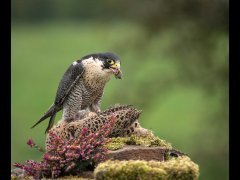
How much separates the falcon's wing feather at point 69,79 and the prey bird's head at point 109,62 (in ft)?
1.10

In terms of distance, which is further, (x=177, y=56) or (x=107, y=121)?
(x=177, y=56)

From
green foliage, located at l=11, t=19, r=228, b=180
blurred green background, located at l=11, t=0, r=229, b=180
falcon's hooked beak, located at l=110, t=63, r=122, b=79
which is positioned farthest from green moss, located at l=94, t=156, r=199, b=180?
blurred green background, located at l=11, t=0, r=229, b=180

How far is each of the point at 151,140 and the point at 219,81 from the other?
8756 mm

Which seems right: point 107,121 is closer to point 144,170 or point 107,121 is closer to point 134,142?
point 134,142

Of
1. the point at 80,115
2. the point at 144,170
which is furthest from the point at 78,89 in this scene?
the point at 144,170

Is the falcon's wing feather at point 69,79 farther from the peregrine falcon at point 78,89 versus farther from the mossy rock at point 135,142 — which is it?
the mossy rock at point 135,142

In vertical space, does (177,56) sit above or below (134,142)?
above

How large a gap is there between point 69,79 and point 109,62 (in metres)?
0.68

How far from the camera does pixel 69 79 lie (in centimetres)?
820

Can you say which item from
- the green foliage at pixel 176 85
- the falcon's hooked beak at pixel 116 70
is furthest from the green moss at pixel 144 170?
the green foliage at pixel 176 85

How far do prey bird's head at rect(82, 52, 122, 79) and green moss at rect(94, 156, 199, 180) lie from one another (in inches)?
55.5

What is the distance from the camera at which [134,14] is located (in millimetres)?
15742

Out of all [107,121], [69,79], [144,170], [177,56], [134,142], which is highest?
[177,56]
